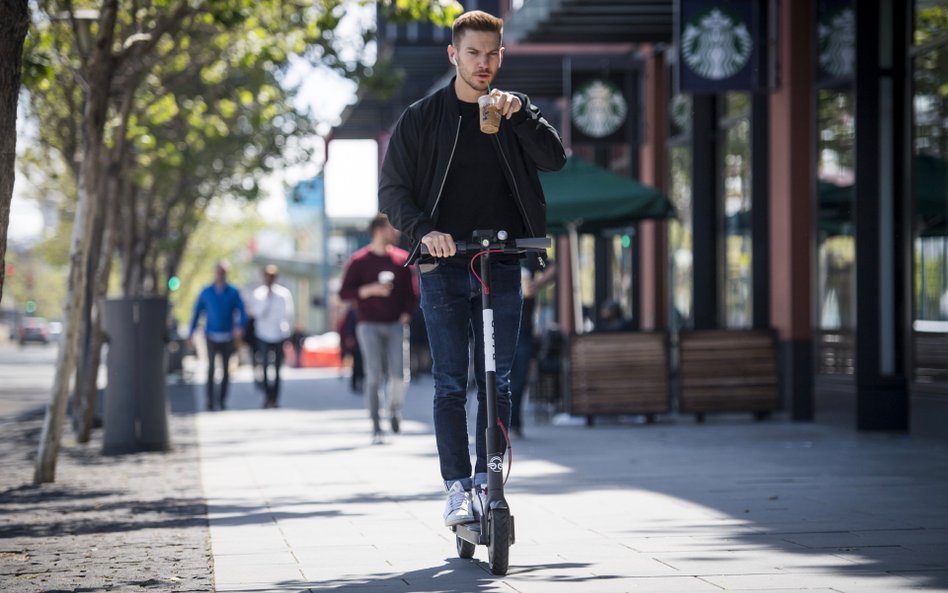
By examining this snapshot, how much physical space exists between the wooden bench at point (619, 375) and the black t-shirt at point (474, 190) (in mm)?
9040

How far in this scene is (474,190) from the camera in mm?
6223

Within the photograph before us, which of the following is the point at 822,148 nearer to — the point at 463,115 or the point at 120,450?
the point at 120,450

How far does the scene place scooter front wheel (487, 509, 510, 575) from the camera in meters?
5.76

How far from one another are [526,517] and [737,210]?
34.6 feet

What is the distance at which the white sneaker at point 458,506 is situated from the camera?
6.07 meters

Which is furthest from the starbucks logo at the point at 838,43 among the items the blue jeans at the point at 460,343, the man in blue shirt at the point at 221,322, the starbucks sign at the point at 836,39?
the blue jeans at the point at 460,343

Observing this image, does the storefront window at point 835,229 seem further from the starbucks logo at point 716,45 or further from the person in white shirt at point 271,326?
the person in white shirt at point 271,326

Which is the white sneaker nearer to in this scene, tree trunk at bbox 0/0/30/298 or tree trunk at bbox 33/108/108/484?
tree trunk at bbox 0/0/30/298

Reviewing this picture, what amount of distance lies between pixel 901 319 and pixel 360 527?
7.02 m

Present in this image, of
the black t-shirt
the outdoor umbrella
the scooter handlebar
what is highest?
the outdoor umbrella

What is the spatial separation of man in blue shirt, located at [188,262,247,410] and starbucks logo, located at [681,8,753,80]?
7.76 metres

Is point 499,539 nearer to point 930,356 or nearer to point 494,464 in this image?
point 494,464

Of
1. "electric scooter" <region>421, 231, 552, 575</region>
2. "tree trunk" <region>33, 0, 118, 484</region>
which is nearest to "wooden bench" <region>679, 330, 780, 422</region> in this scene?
"tree trunk" <region>33, 0, 118, 484</region>

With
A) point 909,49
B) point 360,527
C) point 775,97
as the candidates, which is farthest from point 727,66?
point 360,527
